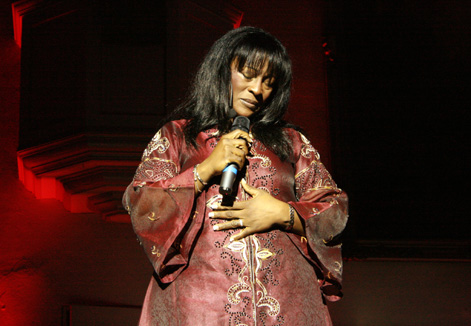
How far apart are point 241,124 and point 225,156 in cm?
19

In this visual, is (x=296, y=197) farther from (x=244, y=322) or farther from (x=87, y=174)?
(x=87, y=174)

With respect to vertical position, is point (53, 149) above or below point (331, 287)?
above

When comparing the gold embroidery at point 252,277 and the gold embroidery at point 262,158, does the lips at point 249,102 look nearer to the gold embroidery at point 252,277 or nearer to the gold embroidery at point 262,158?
the gold embroidery at point 262,158

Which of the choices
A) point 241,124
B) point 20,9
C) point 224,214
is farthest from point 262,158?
point 20,9

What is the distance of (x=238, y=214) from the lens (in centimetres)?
156

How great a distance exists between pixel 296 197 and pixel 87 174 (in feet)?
5.89

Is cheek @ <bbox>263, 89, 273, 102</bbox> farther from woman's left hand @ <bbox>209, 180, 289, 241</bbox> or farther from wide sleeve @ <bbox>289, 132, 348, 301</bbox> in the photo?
woman's left hand @ <bbox>209, 180, 289, 241</bbox>

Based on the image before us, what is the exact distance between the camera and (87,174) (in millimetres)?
3215

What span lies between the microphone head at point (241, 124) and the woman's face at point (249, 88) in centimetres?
11

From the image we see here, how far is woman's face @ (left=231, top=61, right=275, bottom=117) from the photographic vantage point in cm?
175

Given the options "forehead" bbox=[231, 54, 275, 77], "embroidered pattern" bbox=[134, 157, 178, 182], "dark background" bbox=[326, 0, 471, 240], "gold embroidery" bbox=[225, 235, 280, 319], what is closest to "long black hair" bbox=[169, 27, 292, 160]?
"forehead" bbox=[231, 54, 275, 77]

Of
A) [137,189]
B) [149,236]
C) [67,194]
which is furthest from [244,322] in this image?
[67,194]

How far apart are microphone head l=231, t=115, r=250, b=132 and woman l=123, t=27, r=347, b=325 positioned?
0.06m

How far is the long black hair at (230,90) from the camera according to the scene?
1750mm
